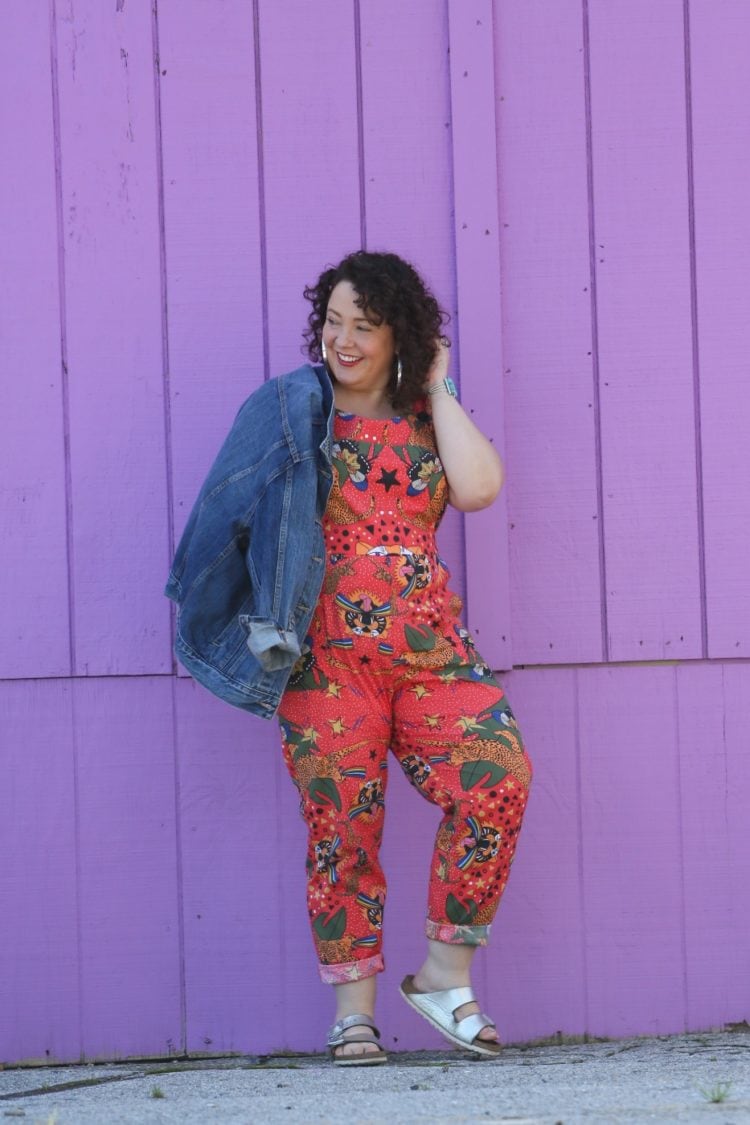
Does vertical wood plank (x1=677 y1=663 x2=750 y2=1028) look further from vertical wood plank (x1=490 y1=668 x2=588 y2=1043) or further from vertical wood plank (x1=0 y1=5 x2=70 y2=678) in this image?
vertical wood plank (x1=0 y1=5 x2=70 y2=678)

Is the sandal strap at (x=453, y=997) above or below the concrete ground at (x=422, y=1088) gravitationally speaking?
above

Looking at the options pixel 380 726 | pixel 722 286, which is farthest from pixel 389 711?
pixel 722 286

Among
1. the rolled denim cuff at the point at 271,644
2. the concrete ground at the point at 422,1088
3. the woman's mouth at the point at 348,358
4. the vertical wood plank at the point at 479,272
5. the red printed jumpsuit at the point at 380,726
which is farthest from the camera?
the vertical wood plank at the point at 479,272

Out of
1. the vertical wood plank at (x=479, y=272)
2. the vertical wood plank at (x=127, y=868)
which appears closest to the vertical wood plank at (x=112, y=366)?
the vertical wood plank at (x=127, y=868)

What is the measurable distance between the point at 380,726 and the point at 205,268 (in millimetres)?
1205

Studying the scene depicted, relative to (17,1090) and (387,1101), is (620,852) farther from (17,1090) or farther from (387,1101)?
(17,1090)

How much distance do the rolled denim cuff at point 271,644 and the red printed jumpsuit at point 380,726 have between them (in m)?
0.11

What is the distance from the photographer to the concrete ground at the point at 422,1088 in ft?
8.45

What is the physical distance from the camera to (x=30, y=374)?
3594mm

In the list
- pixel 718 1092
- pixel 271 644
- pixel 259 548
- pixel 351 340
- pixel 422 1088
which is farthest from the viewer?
pixel 351 340

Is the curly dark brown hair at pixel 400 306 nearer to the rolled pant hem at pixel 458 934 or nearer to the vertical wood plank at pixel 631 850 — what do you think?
the vertical wood plank at pixel 631 850

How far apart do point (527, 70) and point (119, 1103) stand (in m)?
2.46

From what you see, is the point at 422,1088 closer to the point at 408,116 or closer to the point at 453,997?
the point at 453,997

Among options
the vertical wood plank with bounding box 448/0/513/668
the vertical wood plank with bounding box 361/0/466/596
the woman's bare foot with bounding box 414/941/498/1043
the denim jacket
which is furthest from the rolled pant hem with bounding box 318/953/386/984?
the vertical wood plank with bounding box 361/0/466/596
